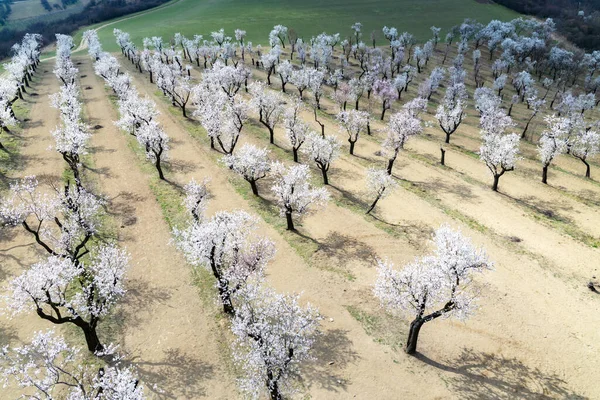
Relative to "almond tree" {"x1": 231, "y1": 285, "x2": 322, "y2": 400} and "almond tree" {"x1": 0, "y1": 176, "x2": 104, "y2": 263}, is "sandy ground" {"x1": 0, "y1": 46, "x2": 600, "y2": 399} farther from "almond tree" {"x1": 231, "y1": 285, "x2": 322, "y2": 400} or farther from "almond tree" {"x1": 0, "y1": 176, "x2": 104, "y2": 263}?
"almond tree" {"x1": 0, "y1": 176, "x2": 104, "y2": 263}

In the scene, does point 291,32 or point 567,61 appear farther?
point 291,32

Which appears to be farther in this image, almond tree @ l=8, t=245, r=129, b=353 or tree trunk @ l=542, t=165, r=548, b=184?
tree trunk @ l=542, t=165, r=548, b=184

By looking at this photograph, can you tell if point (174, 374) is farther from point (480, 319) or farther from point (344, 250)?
point (480, 319)

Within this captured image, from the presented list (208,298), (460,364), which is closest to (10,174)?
(208,298)

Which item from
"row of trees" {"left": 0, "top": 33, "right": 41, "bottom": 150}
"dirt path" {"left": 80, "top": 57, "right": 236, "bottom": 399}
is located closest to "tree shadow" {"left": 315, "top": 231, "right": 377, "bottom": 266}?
"dirt path" {"left": 80, "top": 57, "right": 236, "bottom": 399}

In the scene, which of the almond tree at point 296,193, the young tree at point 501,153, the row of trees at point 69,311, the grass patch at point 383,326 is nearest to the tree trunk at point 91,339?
the row of trees at point 69,311

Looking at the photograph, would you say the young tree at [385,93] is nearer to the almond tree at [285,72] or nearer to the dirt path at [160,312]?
the almond tree at [285,72]

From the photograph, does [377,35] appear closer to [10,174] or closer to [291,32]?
[291,32]
